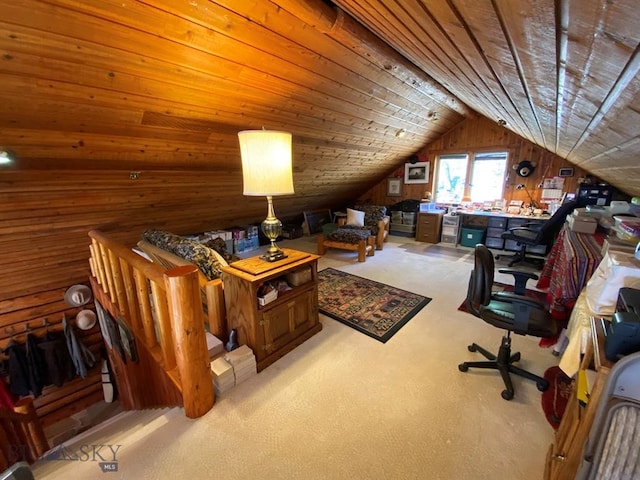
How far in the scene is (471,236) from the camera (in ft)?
15.5

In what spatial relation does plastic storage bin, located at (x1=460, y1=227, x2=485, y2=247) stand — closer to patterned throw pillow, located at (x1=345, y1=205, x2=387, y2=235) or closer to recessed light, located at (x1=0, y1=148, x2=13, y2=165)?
patterned throw pillow, located at (x1=345, y1=205, x2=387, y2=235)

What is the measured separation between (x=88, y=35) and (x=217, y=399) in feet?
7.03

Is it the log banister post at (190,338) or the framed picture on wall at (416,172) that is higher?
the framed picture on wall at (416,172)

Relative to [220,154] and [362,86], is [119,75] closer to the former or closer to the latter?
[220,154]

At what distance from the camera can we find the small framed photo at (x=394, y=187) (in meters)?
6.00

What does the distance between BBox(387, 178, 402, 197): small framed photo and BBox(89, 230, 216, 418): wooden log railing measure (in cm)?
498

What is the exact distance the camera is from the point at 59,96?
154cm

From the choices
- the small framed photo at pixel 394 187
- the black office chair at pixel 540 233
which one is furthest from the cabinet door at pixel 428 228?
the black office chair at pixel 540 233

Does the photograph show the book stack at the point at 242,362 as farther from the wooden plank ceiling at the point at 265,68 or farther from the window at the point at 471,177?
the window at the point at 471,177

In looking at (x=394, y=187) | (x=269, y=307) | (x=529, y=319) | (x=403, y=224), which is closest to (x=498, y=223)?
(x=403, y=224)

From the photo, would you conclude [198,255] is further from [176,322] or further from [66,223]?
[66,223]

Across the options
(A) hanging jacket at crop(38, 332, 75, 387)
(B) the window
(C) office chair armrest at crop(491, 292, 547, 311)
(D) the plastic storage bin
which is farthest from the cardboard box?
(A) hanging jacket at crop(38, 332, 75, 387)

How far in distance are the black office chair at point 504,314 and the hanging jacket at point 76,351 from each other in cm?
377

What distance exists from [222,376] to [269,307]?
52 cm
